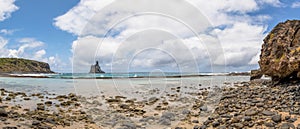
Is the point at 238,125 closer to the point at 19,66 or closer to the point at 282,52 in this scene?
the point at 282,52

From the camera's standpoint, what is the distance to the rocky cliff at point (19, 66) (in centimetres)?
12168

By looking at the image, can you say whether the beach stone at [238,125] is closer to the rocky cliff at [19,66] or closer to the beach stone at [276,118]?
the beach stone at [276,118]

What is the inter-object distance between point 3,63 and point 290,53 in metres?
137

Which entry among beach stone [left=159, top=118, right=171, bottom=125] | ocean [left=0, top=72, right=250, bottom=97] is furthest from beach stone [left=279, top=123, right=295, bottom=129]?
ocean [left=0, top=72, right=250, bottom=97]

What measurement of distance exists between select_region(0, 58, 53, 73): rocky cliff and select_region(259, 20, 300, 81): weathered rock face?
401 ft

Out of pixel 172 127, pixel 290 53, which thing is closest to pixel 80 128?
pixel 172 127

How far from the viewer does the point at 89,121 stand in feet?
42.5

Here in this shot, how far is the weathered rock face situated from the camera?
15.9m

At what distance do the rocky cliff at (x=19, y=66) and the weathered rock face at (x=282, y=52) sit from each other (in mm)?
122073

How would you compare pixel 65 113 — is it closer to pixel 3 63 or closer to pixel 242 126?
pixel 242 126

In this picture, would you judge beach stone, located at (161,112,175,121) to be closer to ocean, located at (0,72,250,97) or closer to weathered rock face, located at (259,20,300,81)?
weathered rock face, located at (259,20,300,81)

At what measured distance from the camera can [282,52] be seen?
19.7 m

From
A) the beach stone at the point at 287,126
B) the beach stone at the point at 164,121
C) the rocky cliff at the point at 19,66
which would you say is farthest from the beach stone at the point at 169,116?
the rocky cliff at the point at 19,66

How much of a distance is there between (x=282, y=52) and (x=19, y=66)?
13648 centimetres
